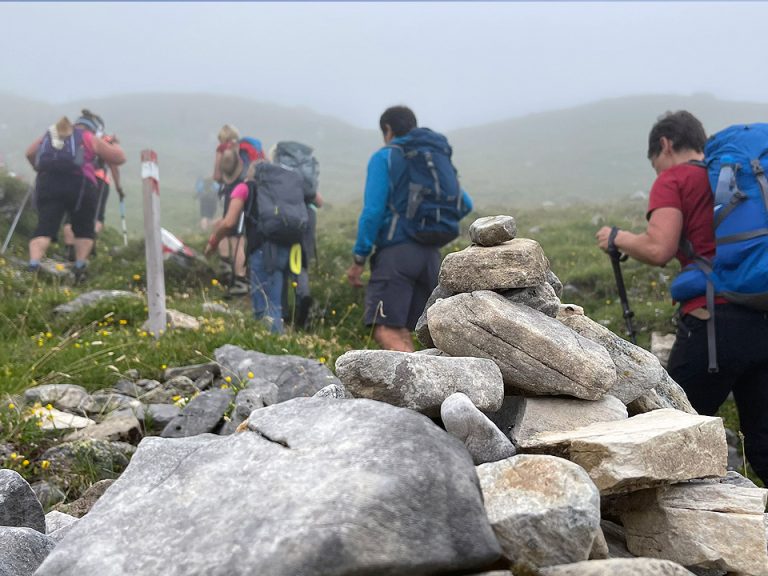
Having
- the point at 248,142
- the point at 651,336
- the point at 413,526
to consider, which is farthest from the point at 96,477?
the point at 248,142

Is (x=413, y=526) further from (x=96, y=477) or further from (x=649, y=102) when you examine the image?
(x=649, y=102)

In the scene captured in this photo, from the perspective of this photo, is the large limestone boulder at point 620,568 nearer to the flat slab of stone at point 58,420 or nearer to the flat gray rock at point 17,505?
the flat gray rock at point 17,505

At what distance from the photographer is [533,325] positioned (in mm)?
4172

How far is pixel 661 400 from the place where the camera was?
4.75 m

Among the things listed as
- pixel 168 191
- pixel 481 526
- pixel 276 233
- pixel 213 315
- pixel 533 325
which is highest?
pixel 533 325

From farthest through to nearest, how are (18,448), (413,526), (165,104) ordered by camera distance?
(165,104) → (18,448) → (413,526)

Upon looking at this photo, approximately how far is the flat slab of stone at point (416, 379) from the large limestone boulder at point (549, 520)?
80 cm

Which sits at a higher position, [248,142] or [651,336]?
[248,142]

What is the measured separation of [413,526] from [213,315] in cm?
914

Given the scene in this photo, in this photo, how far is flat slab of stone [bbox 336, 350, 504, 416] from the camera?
371cm

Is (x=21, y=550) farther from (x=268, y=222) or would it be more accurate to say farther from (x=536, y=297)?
(x=268, y=222)

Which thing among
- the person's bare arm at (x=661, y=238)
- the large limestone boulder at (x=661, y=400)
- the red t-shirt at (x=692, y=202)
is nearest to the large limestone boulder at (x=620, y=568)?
the large limestone boulder at (x=661, y=400)

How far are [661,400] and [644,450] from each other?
1.52m

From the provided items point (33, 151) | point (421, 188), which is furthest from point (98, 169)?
point (421, 188)
